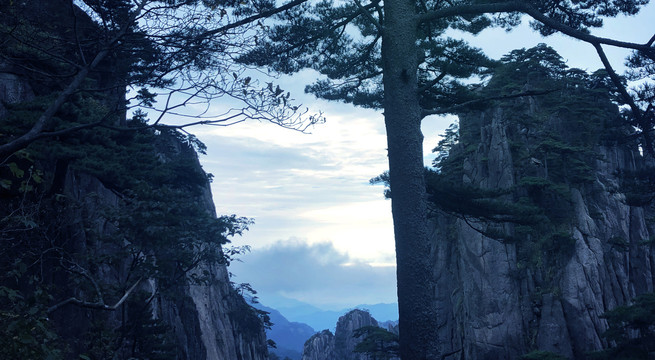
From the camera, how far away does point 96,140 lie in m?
11.6

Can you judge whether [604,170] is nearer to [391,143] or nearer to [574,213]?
[574,213]

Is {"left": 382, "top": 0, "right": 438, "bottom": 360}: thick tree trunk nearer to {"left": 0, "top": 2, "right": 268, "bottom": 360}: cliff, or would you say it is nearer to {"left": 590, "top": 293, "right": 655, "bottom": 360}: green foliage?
{"left": 0, "top": 2, "right": 268, "bottom": 360}: cliff

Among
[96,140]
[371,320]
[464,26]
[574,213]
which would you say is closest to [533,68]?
[574,213]

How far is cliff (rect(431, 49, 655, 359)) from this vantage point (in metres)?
24.0

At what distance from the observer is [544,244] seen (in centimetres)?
2567

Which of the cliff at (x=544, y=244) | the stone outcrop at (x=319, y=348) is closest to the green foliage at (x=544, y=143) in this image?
the cliff at (x=544, y=244)

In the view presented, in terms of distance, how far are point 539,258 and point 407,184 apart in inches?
890

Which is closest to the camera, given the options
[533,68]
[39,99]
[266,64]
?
[266,64]

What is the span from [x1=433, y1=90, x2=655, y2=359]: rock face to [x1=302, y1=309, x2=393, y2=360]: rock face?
89.7ft

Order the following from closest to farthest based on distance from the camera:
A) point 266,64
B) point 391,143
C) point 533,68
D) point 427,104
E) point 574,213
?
1. point 391,143
2. point 266,64
3. point 427,104
4. point 574,213
5. point 533,68

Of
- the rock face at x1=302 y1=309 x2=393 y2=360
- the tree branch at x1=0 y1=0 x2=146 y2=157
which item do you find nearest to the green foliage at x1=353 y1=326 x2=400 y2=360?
the rock face at x1=302 y1=309 x2=393 y2=360

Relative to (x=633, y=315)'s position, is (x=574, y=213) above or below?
above

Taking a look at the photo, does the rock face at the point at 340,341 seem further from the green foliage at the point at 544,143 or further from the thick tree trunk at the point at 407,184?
the thick tree trunk at the point at 407,184

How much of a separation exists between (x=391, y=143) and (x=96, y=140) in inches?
338
